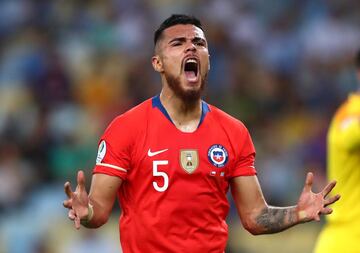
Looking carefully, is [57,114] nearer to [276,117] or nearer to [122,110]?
[122,110]

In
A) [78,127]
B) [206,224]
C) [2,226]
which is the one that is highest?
[206,224]

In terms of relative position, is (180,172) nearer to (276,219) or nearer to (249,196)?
(249,196)

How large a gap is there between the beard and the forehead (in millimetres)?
241

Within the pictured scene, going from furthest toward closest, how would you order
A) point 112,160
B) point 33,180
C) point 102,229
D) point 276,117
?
point 276,117, point 33,180, point 102,229, point 112,160

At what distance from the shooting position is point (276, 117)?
12.3m

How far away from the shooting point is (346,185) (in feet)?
24.4

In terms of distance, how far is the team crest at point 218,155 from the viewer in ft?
19.6

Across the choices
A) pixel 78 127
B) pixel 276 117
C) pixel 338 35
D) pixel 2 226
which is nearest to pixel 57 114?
pixel 78 127

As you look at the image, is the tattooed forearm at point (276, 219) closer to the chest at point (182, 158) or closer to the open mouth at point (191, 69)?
the chest at point (182, 158)

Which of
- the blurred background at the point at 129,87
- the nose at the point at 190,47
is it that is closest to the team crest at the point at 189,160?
the nose at the point at 190,47

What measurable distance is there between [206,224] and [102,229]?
4.74 meters

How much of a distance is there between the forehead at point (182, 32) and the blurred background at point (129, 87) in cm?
457

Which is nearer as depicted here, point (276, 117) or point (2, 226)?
point (2, 226)

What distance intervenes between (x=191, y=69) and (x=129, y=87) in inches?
241
